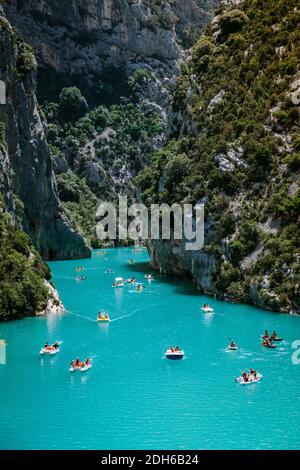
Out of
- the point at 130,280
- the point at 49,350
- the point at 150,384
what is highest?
the point at 130,280

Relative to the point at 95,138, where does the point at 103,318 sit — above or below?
below

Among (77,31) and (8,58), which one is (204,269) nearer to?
(8,58)

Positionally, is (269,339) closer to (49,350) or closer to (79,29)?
(49,350)

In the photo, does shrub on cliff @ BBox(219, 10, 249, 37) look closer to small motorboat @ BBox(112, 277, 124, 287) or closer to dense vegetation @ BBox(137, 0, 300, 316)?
dense vegetation @ BBox(137, 0, 300, 316)

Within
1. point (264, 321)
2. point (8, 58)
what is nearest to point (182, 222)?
point (264, 321)

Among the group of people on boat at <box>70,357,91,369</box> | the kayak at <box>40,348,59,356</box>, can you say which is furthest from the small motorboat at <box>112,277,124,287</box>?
the group of people on boat at <box>70,357,91,369</box>

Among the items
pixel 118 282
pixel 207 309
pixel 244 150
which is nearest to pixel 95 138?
pixel 118 282

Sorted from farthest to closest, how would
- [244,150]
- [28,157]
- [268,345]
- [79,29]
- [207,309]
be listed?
[79,29] < [28,157] < [244,150] < [207,309] < [268,345]
